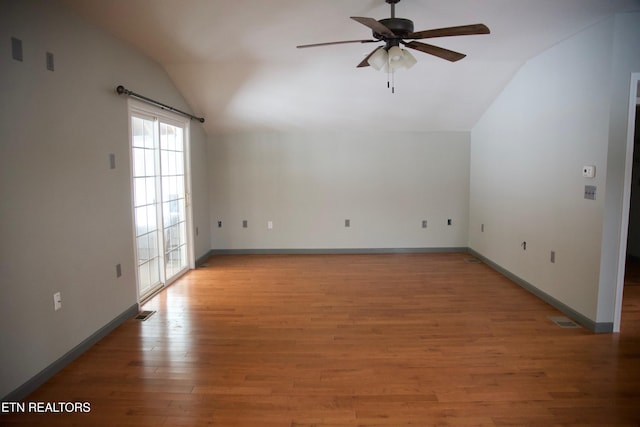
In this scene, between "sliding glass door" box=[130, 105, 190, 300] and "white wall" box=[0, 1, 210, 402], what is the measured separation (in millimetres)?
324

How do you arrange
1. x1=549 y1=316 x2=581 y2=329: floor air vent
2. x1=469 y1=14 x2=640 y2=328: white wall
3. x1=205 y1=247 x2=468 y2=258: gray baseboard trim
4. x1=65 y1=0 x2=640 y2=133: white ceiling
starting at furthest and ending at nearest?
x1=205 y1=247 x2=468 y2=258: gray baseboard trim, x1=549 y1=316 x2=581 y2=329: floor air vent, x1=469 y1=14 x2=640 y2=328: white wall, x1=65 y1=0 x2=640 y2=133: white ceiling

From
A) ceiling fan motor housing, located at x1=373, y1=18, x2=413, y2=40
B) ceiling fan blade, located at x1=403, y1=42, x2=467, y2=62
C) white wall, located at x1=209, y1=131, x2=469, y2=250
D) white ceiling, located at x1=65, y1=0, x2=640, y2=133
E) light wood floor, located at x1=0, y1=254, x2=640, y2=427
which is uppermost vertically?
white ceiling, located at x1=65, y1=0, x2=640, y2=133

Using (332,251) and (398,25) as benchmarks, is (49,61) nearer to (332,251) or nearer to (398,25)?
(398,25)

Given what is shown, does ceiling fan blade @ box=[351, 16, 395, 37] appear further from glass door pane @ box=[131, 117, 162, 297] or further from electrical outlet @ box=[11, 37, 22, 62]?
glass door pane @ box=[131, 117, 162, 297]

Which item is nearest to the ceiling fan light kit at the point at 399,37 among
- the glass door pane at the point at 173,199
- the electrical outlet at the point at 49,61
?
the electrical outlet at the point at 49,61

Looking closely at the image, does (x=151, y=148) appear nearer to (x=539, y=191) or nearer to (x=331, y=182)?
(x=331, y=182)

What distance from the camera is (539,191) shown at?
423cm

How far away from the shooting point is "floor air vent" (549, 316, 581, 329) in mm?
3516

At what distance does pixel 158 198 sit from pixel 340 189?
3008 millimetres

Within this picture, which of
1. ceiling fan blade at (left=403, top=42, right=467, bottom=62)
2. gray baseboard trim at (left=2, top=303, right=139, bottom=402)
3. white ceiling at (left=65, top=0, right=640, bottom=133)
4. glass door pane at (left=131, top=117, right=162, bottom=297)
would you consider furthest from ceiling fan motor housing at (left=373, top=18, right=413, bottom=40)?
gray baseboard trim at (left=2, top=303, right=139, bottom=402)

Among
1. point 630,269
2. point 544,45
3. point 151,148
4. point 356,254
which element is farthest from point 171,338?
point 630,269

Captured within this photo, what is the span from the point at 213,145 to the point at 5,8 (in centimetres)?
404

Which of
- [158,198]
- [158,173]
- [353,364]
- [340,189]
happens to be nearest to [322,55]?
[158,173]

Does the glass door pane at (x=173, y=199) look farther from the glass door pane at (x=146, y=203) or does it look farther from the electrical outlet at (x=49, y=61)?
the electrical outlet at (x=49, y=61)
